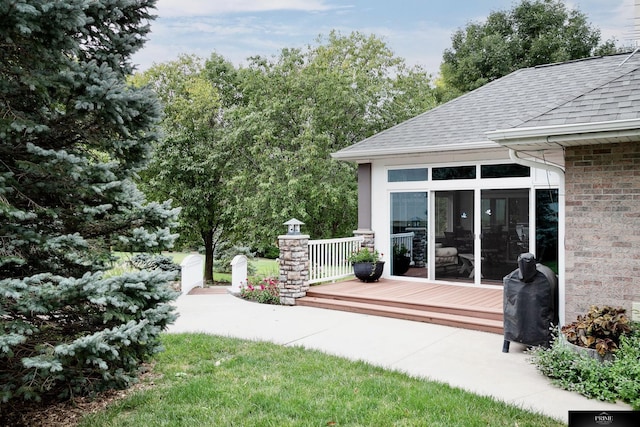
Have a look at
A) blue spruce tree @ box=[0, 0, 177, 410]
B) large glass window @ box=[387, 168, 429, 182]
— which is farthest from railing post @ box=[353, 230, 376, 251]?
blue spruce tree @ box=[0, 0, 177, 410]

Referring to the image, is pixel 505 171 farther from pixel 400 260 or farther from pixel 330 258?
pixel 330 258

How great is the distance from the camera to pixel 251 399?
4.13m

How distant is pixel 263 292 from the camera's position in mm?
9516

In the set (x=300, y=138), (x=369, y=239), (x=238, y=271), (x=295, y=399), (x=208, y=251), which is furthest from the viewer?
(x=208, y=251)

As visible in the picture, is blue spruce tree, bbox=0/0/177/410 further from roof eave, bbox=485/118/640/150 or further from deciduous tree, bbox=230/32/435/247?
deciduous tree, bbox=230/32/435/247

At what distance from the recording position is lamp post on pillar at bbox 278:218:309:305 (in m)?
9.06

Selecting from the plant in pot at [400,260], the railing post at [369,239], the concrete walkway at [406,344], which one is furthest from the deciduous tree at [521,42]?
the concrete walkway at [406,344]

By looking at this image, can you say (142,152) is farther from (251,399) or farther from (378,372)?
(378,372)

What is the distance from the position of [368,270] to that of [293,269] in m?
1.80

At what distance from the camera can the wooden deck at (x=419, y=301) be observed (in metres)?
7.17

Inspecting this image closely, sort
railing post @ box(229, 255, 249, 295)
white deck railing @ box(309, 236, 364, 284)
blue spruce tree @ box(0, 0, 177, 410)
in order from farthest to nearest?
railing post @ box(229, 255, 249, 295) < white deck railing @ box(309, 236, 364, 284) < blue spruce tree @ box(0, 0, 177, 410)

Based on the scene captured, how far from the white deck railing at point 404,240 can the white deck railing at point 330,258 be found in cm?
72

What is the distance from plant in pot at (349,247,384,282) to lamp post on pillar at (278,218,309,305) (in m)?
1.33

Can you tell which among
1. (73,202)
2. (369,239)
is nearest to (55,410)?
(73,202)
